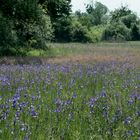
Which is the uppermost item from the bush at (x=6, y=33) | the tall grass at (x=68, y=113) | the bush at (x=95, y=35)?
the bush at (x=6, y=33)

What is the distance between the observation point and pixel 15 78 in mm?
10273

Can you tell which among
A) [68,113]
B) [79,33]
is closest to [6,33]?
[68,113]

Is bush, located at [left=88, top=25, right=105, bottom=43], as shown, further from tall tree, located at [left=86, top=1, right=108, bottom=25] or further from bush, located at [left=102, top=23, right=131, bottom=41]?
tall tree, located at [left=86, top=1, right=108, bottom=25]

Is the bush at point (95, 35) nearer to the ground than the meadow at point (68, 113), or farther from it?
nearer to the ground

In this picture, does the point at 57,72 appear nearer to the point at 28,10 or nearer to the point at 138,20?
the point at 28,10

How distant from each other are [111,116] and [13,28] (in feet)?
56.4

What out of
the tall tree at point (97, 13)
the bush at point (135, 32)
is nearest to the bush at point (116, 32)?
the bush at point (135, 32)

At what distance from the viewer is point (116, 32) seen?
73062 millimetres

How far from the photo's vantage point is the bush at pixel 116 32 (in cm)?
7205

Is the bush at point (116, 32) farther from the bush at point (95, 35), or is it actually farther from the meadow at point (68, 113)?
the meadow at point (68, 113)

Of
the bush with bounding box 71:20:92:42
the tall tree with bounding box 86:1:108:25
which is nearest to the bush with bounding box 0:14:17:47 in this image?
the bush with bounding box 71:20:92:42

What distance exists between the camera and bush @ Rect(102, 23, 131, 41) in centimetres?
7205

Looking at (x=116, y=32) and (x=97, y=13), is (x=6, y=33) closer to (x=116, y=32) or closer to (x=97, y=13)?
(x=116, y=32)

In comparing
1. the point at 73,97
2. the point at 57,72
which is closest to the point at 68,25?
the point at 57,72
